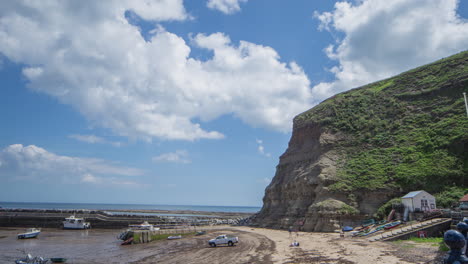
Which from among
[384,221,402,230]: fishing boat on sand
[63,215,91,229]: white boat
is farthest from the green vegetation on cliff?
[63,215,91,229]: white boat

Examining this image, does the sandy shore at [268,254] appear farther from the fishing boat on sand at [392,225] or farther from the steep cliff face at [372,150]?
the steep cliff face at [372,150]

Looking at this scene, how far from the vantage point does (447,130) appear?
49531 mm

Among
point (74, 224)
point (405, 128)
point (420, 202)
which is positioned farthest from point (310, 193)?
point (74, 224)

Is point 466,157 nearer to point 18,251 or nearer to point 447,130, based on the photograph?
point 447,130

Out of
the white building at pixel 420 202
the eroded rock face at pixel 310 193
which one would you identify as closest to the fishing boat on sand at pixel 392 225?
the white building at pixel 420 202

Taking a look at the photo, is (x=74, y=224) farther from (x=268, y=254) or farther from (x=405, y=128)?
(x=405, y=128)

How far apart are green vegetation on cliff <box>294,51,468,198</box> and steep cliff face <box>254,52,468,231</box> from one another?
0.12 meters

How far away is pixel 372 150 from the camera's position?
56188 millimetres

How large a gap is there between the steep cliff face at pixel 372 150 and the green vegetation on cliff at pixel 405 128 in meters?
0.12

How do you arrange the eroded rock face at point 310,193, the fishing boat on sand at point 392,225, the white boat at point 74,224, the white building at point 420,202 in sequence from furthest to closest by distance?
1. the white boat at point 74,224
2. the eroded rock face at point 310,193
3. the white building at point 420,202
4. the fishing boat on sand at point 392,225

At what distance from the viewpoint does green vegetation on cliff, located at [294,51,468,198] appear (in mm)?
45156

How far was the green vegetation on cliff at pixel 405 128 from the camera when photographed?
45.2 metres

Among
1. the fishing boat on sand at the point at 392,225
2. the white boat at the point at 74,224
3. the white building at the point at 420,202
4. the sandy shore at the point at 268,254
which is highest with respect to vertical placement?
the white building at the point at 420,202

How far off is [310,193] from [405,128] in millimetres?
22169
